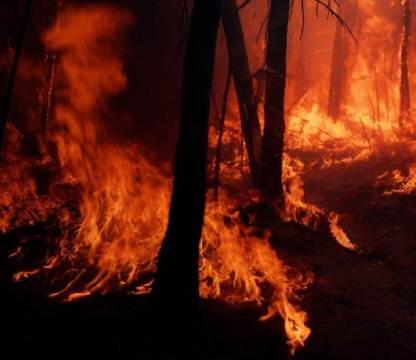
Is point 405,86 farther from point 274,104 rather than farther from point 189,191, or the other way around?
point 189,191

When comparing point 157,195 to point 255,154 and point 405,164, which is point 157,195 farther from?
point 405,164

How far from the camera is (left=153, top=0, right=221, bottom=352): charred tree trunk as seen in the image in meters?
5.72

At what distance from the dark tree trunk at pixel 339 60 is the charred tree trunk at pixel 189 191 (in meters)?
24.0

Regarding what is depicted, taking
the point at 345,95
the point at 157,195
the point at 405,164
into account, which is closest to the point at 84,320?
the point at 157,195

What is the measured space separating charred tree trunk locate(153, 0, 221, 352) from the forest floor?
41cm

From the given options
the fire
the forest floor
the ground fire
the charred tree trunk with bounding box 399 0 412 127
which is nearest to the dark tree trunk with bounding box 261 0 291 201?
the ground fire

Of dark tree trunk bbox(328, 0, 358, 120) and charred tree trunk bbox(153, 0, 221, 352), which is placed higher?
dark tree trunk bbox(328, 0, 358, 120)

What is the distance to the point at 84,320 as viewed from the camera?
625cm

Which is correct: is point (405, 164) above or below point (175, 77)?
below

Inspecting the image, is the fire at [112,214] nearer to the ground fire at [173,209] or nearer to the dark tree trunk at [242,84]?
the ground fire at [173,209]

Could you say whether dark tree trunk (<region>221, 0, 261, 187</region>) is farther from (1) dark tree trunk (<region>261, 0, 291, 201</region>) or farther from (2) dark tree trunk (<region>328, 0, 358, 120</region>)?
(2) dark tree trunk (<region>328, 0, 358, 120</region>)

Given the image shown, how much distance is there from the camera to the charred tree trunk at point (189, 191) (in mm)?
5719

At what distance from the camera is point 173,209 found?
5.79 metres

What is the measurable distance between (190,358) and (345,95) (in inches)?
1103
